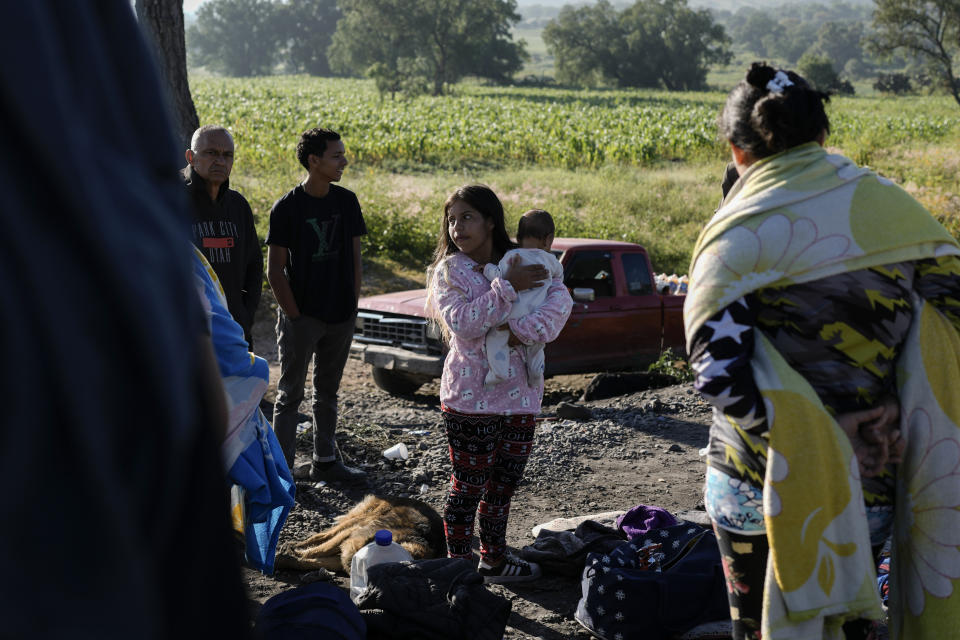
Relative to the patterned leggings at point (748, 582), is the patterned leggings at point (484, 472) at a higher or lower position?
lower

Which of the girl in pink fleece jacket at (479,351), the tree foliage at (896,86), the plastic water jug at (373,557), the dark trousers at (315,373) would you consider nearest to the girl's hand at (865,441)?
the girl in pink fleece jacket at (479,351)

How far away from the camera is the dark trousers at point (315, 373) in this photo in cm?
621

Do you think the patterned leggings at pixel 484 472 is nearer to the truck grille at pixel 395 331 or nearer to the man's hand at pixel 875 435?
the man's hand at pixel 875 435

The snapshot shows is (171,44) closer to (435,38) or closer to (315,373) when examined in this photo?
(315,373)

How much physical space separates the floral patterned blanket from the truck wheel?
718 cm

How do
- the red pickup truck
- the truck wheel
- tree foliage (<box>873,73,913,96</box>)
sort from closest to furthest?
the red pickup truck
the truck wheel
tree foliage (<box>873,73,913,96</box>)

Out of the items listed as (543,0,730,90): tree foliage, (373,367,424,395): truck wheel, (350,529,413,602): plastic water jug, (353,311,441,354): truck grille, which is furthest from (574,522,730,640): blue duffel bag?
(543,0,730,90): tree foliage

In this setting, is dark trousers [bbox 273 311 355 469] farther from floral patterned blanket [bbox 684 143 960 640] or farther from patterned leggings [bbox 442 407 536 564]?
floral patterned blanket [bbox 684 143 960 640]

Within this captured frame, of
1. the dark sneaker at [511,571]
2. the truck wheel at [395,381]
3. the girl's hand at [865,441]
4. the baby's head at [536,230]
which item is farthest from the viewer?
the truck wheel at [395,381]

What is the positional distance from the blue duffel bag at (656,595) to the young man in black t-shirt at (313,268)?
108 inches

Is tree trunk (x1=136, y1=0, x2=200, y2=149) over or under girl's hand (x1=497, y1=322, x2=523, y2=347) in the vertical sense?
over

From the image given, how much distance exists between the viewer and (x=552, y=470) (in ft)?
23.0

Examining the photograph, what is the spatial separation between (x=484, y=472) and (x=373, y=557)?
2.23 feet

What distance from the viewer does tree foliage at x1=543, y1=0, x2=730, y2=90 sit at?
106 meters
